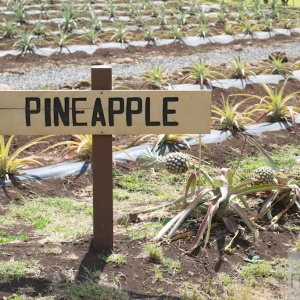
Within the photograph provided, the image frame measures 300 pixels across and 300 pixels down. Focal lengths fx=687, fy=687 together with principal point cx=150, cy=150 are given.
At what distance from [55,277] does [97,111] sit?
0.87 m

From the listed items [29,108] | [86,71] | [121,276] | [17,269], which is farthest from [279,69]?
[17,269]

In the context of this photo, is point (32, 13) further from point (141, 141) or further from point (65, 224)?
point (65, 224)

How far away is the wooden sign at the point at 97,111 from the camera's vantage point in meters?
3.56

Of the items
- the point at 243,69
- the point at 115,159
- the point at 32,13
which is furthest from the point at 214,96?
the point at 32,13

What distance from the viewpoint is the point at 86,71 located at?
9.84 metres

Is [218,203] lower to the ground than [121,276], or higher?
higher

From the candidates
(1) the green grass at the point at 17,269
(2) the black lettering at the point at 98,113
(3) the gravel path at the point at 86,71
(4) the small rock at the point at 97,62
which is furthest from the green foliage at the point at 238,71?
(1) the green grass at the point at 17,269

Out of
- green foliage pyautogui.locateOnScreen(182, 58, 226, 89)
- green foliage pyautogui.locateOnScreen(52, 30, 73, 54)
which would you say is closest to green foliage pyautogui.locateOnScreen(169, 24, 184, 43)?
green foliage pyautogui.locateOnScreen(52, 30, 73, 54)

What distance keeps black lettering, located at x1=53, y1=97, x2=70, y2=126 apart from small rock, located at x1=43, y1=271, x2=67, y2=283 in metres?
0.77

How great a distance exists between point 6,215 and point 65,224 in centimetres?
42

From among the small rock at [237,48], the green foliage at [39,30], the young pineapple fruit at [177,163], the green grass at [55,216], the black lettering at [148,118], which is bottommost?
the small rock at [237,48]

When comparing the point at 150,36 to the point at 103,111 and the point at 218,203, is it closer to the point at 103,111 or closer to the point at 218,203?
the point at 218,203

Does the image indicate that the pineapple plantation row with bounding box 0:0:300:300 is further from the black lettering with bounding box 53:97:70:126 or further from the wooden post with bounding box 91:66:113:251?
the black lettering with bounding box 53:97:70:126

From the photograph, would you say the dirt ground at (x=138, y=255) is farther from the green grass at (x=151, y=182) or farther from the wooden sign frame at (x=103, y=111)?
the wooden sign frame at (x=103, y=111)
